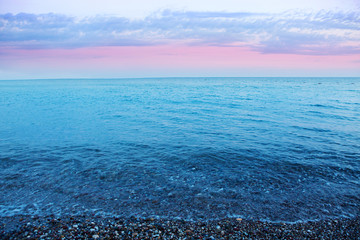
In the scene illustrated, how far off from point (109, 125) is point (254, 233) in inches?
752

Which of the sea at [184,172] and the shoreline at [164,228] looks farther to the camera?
the sea at [184,172]

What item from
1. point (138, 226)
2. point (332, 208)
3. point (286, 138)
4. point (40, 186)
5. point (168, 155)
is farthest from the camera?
point (286, 138)

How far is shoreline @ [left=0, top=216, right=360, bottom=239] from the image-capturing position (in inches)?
247

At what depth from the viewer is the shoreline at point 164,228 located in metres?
6.29

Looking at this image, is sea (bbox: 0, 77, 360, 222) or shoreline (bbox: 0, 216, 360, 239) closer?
shoreline (bbox: 0, 216, 360, 239)

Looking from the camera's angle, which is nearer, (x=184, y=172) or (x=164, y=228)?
(x=164, y=228)

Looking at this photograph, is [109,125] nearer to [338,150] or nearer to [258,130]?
[258,130]

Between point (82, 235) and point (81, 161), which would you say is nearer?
point (82, 235)

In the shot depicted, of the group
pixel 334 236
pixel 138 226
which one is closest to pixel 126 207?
pixel 138 226

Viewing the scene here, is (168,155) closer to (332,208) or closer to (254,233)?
(254,233)

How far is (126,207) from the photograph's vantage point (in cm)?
780

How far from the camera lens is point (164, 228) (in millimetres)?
6652

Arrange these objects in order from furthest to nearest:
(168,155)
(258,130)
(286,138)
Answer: (258,130) → (286,138) → (168,155)

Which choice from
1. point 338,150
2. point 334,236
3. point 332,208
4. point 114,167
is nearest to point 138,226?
point 114,167
